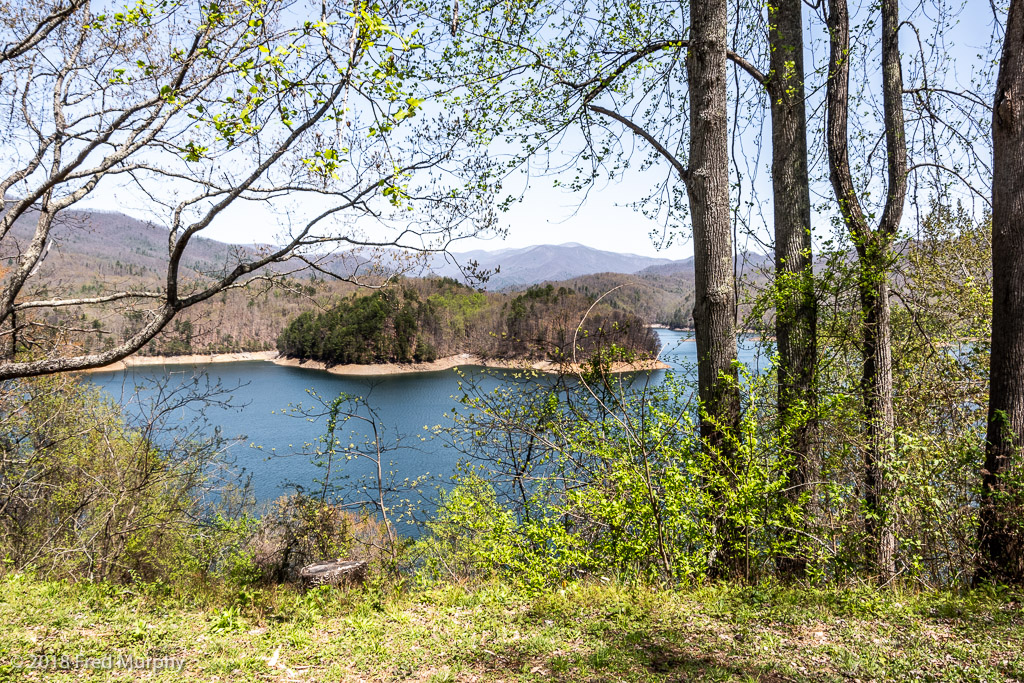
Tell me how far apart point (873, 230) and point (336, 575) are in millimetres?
6755

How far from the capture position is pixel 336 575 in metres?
5.63

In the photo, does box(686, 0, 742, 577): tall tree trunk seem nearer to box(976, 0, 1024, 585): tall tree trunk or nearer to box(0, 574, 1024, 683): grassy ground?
box(0, 574, 1024, 683): grassy ground

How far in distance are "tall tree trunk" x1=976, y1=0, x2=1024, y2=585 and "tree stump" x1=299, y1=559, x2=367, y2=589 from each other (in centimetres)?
547

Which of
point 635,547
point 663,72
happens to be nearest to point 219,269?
point 635,547

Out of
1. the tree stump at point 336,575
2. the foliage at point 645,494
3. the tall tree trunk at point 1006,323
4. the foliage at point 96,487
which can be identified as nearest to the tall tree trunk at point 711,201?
the foliage at point 645,494

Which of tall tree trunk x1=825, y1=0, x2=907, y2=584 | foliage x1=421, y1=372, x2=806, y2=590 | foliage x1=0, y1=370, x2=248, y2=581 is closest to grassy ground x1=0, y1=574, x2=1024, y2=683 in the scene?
foliage x1=421, y1=372, x2=806, y2=590

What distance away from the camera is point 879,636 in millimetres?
2885

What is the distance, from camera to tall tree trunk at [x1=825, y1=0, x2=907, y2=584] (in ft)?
16.0

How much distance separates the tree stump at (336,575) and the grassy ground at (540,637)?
156 cm

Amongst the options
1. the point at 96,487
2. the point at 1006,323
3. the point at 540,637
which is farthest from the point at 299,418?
the point at 1006,323

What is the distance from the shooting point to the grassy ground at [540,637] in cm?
261

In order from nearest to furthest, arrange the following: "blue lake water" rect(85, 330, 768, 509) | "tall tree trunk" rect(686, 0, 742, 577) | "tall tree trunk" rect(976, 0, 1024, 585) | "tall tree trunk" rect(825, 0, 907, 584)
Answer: "tall tree trunk" rect(976, 0, 1024, 585) < "tall tree trunk" rect(686, 0, 742, 577) < "tall tree trunk" rect(825, 0, 907, 584) < "blue lake water" rect(85, 330, 768, 509)

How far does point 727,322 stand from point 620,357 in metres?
0.97

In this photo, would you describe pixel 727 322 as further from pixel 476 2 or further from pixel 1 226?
pixel 1 226
